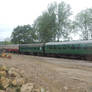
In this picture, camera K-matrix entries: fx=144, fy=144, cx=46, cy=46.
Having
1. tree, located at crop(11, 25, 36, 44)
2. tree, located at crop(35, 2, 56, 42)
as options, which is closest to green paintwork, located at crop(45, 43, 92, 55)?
tree, located at crop(35, 2, 56, 42)

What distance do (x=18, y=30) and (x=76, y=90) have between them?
70425mm

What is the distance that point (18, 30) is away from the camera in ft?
244

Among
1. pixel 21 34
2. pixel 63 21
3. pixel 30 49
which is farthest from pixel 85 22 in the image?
pixel 21 34

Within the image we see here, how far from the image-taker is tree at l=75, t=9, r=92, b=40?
154 ft

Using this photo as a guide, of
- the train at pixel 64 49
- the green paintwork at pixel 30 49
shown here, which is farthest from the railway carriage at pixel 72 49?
the green paintwork at pixel 30 49

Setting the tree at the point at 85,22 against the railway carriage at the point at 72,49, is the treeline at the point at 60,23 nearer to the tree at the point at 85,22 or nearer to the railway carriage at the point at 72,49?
the tree at the point at 85,22

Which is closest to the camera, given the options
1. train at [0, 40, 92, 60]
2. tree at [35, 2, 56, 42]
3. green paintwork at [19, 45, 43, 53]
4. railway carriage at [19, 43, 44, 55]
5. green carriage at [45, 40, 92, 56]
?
green carriage at [45, 40, 92, 56]

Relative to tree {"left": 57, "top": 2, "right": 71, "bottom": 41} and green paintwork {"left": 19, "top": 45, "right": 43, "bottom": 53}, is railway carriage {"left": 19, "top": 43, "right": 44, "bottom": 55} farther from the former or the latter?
tree {"left": 57, "top": 2, "right": 71, "bottom": 41}

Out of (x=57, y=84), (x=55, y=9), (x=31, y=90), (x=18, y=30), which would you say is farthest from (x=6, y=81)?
(x=18, y=30)

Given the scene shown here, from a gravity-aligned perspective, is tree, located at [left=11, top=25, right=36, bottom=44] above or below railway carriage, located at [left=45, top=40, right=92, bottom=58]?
above

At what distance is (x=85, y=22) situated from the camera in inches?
1895

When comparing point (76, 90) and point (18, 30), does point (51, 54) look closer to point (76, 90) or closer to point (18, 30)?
→ point (76, 90)

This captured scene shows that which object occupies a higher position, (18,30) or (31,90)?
(18,30)

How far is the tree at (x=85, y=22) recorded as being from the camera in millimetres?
46969
